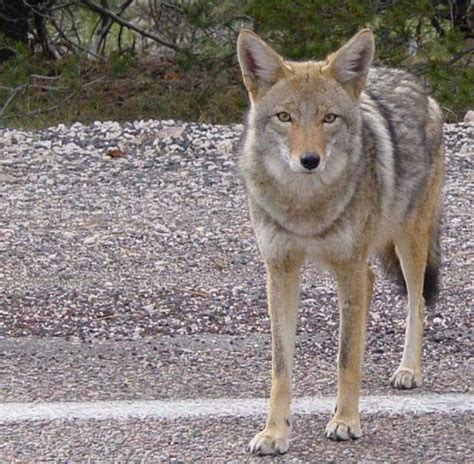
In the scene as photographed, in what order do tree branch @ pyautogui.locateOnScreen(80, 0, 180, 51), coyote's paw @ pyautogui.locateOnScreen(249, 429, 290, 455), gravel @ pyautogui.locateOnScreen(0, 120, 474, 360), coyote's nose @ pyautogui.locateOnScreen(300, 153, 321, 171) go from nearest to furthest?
coyote's nose @ pyautogui.locateOnScreen(300, 153, 321, 171), coyote's paw @ pyautogui.locateOnScreen(249, 429, 290, 455), gravel @ pyautogui.locateOnScreen(0, 120, 474, 360), tree branch @ pyautogui.locateOnScreen(80, 0, 180, 51)

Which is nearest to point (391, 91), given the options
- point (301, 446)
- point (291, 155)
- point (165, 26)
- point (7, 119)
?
point (291, 155)

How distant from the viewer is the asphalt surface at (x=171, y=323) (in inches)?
182

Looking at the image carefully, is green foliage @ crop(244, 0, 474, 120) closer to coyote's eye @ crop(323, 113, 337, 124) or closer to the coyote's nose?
coyote's eye @ crop(323, 113, 337, 124)

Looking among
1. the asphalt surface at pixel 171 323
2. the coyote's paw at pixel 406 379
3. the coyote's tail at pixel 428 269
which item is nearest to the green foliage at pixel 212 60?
the asphalt surface at pixel 171 323

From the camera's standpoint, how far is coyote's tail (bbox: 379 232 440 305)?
19.1 ft

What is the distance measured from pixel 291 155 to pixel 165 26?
13449 millimetres

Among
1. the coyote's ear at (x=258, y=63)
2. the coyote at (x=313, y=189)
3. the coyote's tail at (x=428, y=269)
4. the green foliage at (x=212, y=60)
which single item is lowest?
the green foliage at (x=212, y=60)

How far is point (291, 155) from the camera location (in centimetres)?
446

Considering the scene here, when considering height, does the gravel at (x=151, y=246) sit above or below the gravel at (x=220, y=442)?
below

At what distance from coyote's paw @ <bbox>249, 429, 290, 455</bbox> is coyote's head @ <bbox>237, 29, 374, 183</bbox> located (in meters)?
1.07

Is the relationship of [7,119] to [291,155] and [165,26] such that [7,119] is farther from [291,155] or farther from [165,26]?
[291,155]

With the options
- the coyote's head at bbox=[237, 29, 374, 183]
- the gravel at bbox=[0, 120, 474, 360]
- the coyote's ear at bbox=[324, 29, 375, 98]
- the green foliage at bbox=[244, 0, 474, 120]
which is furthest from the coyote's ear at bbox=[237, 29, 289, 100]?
the green foliage at bbox=[244, 0, 474, 120]

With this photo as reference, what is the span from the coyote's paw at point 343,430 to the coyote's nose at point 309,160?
1068 mm

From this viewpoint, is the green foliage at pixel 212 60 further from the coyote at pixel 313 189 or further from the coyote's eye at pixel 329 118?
the coyote's eye at pixel 329 118
